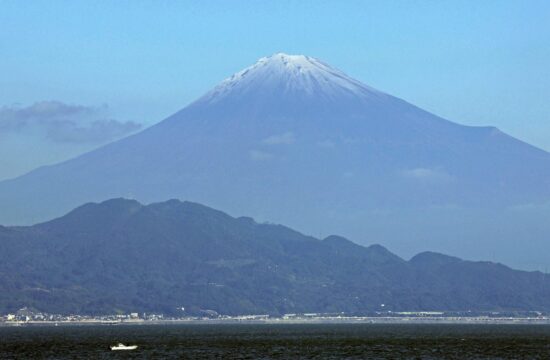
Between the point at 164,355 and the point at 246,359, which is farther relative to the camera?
the point at 164,355

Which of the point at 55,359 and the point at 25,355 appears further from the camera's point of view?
the point at 25,355

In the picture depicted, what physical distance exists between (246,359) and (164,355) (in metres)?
20.7

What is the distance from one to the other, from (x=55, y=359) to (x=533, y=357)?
7180 centimetres

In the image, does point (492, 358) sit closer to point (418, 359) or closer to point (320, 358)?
point (418, 359)

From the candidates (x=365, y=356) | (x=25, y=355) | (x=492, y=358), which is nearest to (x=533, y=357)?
(x=492, y=358)

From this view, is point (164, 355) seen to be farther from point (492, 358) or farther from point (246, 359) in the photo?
point (492, 358)

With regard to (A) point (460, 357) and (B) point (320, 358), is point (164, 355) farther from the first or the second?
(A) point (460, 357)

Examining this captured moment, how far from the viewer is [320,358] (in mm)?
186375

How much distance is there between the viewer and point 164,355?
7849 inches

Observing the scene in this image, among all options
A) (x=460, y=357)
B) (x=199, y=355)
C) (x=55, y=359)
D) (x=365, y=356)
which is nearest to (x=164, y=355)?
(x=199, y=355)

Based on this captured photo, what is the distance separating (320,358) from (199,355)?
72.7ft

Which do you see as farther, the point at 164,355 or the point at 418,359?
the point at 164,355

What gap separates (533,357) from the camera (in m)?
192

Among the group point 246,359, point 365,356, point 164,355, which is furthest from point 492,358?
point 164,355
